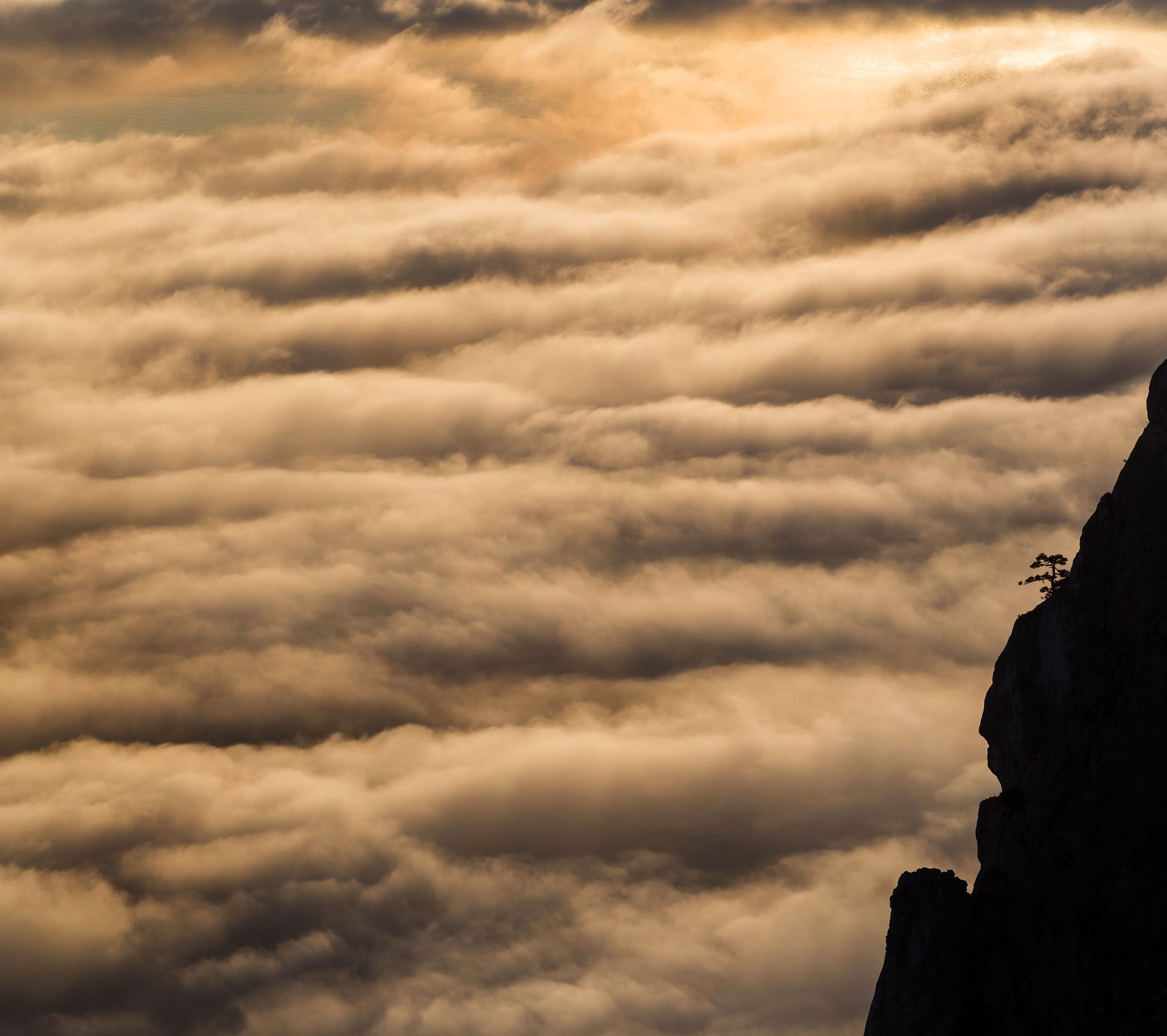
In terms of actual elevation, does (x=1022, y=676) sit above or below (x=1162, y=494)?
below

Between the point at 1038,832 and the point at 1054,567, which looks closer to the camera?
the point at 1038,832

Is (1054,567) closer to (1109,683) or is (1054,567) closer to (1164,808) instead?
(1109,683)

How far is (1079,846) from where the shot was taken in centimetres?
4503

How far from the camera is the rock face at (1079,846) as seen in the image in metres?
43.2

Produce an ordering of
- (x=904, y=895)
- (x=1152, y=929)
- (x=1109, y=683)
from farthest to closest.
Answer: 1. (x=904, y=895)
2. (x=1109, y=683)
3. (x=1152, y=929)

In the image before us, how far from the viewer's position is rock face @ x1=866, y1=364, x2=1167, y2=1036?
4319 centimetres

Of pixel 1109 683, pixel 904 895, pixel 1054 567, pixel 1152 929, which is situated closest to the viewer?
pixel 1152 929

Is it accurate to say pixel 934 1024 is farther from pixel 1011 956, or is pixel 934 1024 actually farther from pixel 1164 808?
pixel 1164 808

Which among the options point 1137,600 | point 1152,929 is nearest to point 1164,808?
point 1152,929

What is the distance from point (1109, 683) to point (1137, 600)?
3085mm

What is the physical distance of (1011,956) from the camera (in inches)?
1817

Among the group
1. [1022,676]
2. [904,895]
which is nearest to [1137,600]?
[1022,676]

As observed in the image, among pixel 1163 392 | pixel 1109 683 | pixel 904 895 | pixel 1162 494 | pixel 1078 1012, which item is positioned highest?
pixel 1163 392

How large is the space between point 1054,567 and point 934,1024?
61.7ft
